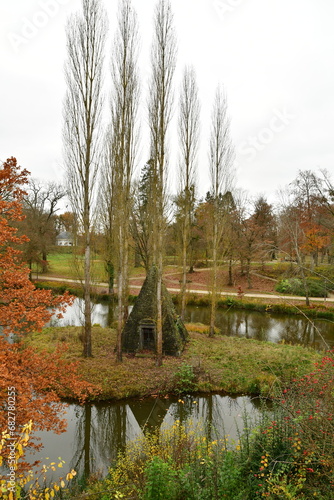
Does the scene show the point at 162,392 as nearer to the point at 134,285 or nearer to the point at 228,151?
the point at 228,151

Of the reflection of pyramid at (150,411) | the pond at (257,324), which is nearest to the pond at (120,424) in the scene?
the reflection of pyramid at (150,411)

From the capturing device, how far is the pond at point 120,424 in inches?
272

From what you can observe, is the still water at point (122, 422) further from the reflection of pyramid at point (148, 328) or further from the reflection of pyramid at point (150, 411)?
the reflection of pyramid at point (148, 328)

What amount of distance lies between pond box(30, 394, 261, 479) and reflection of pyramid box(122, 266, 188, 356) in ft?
9.34

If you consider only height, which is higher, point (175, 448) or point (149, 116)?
point (149, 116)

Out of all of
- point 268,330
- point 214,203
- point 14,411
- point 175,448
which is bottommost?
point 268,330

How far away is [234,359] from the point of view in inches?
469

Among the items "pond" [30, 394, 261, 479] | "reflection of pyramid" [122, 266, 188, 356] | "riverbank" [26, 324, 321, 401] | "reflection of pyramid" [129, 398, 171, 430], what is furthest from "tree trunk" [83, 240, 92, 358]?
"reflection of pyramid" [129, 398, 171, 430]

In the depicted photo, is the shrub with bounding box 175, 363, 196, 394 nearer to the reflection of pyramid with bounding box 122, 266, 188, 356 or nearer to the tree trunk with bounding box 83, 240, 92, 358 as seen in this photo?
the reflection of pyramid with bounding box 122, 266, 188, 356

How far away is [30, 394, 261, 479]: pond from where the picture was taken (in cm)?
691

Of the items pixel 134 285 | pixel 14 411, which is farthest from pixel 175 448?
pixel 134 285

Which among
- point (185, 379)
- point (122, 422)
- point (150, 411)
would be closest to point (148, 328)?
point (185, 379)

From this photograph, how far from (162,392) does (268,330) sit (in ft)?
36.5

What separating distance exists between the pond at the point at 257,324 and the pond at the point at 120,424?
327 inches
